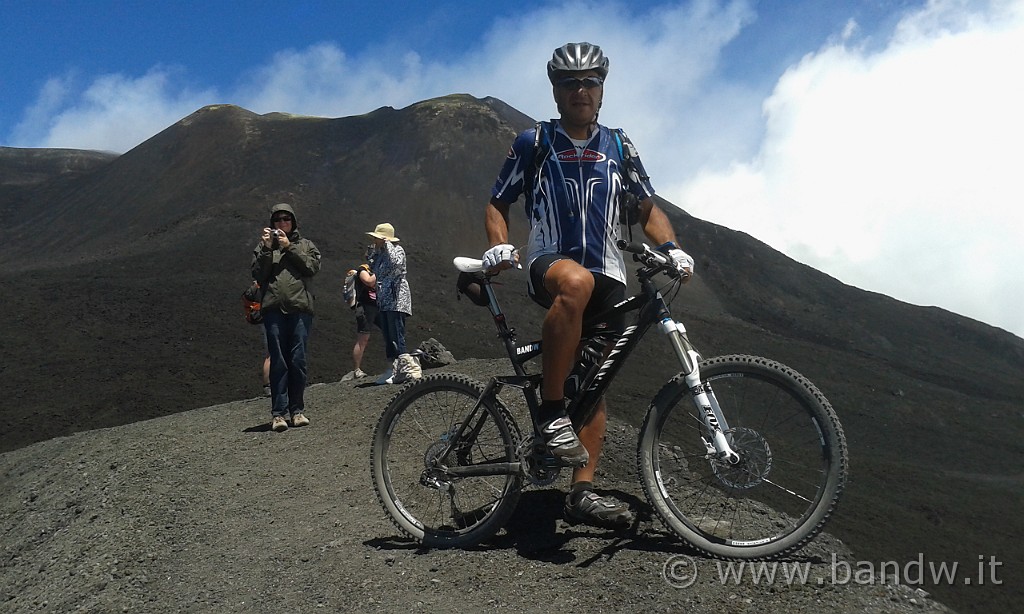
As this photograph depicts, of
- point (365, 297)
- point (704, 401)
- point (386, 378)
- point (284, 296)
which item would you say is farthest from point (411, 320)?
point (704, 401)

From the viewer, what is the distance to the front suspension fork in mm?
3328

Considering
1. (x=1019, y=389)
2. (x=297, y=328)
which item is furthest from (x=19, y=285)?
(x=1019, y=389)

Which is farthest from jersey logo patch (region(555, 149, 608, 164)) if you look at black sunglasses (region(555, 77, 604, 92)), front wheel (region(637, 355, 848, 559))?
front wheel (region(637, 355, 848, 559))

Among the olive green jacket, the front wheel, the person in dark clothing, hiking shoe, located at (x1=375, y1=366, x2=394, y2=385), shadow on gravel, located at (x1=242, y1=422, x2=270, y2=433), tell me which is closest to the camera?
the front wheel

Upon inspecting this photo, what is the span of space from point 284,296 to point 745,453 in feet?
15.9

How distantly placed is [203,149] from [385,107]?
13537 millimetres

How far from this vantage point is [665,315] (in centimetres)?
357

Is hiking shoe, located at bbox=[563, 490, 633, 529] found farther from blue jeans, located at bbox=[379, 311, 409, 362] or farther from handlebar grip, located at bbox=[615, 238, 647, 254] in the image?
blue jeans, located at bbox=[379, 311, 409, 362]

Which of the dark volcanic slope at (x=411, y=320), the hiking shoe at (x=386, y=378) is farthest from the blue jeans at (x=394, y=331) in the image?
the dark volcanic slope at (x=411, y=320)

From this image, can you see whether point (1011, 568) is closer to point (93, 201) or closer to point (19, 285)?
point (19, 285)

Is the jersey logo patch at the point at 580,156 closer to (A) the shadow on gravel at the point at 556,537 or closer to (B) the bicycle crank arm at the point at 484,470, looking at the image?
(B) the bicycle crank arm at the point at 484,470

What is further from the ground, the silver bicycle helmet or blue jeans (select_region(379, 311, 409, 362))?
the silver bicycle helmet

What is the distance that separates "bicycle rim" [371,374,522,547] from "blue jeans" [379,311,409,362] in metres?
4.85

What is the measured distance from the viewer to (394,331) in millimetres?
9031
